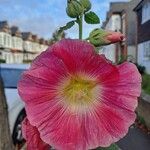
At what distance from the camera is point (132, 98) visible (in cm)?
108

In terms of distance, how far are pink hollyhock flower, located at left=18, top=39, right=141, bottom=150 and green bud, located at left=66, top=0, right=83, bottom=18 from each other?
0.17 meters

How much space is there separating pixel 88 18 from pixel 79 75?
0.84 ft

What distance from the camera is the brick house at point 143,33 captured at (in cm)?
3603

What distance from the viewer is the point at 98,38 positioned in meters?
1.20

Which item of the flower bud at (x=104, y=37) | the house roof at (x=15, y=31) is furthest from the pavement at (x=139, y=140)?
the house roof at (x=15, y=31)

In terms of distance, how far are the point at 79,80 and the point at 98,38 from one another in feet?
0.46

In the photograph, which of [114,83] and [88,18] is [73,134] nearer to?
[114,83]

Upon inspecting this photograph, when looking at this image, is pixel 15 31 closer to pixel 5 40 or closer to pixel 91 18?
pixel 5 40

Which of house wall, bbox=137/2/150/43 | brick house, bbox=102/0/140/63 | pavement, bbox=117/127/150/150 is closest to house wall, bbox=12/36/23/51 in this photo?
brick house, bbox=102/0/140/63

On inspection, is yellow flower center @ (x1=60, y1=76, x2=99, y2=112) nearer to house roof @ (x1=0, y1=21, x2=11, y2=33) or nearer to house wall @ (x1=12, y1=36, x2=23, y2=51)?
house roof @ (x1=0, y1=21, x2=11, y2=33)

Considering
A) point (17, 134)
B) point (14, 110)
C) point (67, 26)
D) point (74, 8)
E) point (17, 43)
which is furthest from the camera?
point (17, 43)

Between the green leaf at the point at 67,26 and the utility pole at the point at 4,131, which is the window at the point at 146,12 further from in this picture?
the green leaf at the point at 67,26

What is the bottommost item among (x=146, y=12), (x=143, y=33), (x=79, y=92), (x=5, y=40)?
(x=79, y=92)

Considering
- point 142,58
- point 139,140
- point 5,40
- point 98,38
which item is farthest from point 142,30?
point 5,40
